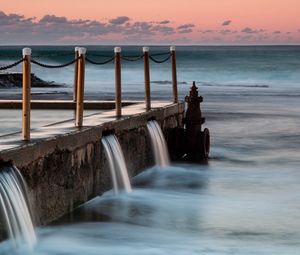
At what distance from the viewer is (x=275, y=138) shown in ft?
57.0

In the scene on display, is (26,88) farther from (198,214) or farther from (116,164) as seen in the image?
(116,164)

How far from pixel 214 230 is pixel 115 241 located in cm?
106

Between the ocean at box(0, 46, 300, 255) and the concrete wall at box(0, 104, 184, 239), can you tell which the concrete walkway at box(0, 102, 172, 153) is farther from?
the ocean at box(0, 46, 300, 255)

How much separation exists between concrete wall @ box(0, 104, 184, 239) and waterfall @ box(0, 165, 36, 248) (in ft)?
0.36

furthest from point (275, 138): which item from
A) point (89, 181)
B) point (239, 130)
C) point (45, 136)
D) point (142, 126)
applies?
point (45, 136)

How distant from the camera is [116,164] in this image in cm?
1030

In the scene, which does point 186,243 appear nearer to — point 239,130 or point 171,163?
point 171,163

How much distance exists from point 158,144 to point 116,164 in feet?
7.97

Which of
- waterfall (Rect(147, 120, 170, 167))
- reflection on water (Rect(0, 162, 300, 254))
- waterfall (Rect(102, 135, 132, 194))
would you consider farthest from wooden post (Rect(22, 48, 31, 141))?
waterfall (Rect(147, 120, 170, 167))

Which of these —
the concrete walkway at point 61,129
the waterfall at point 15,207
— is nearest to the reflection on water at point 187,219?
the waterfall at point 15,207

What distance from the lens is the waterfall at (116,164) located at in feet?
33.0

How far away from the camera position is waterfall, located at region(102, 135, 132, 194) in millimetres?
10055

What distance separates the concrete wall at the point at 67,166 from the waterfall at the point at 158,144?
972mm

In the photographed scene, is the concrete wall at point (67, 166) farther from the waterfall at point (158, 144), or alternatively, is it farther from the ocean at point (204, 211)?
the waterfall at point (158, 144)
